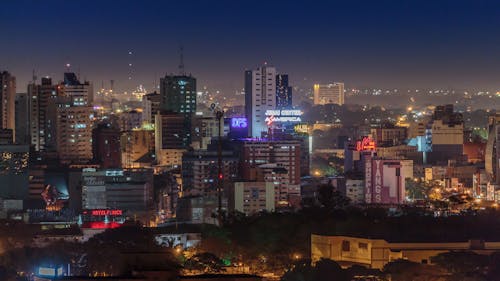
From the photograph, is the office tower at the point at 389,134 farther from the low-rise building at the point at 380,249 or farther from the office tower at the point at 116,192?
the low-rise building at the point at 380,249

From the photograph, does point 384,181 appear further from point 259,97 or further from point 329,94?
point 329,94

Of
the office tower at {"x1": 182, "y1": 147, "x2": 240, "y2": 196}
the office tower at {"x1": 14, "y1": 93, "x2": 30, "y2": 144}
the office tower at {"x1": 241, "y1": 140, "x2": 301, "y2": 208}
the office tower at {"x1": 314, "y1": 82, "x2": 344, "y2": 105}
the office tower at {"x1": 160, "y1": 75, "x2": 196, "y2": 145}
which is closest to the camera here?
the office tower at {"x1": 241, "y1": 140, "x2": 301, "y2": 208}

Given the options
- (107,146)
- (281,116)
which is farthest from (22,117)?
(281,116)

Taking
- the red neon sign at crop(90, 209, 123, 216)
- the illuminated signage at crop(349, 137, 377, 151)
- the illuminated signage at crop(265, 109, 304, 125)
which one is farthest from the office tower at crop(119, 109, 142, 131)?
the red neon sign at crop(90, 209, 123, 216)

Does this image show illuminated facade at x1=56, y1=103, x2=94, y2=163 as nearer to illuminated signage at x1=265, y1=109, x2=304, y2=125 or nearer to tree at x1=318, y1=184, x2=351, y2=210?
illuminated signage at x1=265, y1=109, x2=304, y2=125

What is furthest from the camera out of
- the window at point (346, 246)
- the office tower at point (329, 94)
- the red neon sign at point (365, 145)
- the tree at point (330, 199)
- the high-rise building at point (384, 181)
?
the office tower at point (329, 94)

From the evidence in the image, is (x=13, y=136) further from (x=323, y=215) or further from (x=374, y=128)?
(x=323, y=215)

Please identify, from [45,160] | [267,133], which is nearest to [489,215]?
Answer: [267,133]

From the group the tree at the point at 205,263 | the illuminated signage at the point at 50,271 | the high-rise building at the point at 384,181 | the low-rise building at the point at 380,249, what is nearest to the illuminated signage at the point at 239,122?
the high-rise building at the point at 384,181
